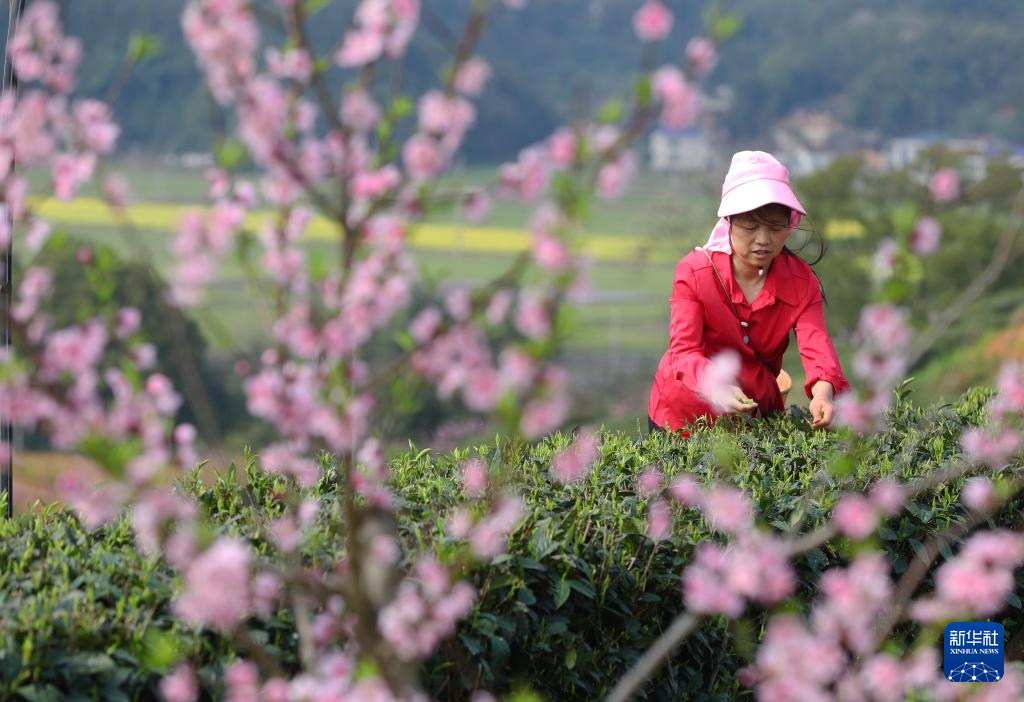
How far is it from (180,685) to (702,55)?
1.32 meters

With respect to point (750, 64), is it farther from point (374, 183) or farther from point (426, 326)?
point (426, 326)

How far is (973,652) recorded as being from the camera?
3498 millimetres

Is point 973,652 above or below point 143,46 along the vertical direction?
below

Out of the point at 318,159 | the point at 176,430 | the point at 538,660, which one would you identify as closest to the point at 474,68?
the point at 318,159

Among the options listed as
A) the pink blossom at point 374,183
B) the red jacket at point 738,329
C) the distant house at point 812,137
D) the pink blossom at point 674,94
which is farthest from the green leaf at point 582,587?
the distant house at point 812,137

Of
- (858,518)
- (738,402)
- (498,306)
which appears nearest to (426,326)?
(498,306)

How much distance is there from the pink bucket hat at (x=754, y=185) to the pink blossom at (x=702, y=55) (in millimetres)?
2104

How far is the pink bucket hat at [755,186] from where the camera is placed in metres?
4.16

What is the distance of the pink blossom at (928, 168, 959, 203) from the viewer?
2.29 meters

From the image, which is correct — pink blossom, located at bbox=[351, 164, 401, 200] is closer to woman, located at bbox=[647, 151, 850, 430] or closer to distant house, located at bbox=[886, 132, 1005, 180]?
woman, located at bbox=[647, 151, 850, 430]

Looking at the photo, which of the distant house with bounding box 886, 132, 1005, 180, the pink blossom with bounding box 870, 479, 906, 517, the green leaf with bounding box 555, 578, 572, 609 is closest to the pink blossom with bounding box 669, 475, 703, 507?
the pink blossom with bounding box 870, 479, 906, 517

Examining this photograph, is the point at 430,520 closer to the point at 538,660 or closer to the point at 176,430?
the point at 538,660

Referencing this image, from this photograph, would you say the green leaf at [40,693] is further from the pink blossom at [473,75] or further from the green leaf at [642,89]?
the green leaf at [642,89]

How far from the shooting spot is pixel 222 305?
45.3 metres
